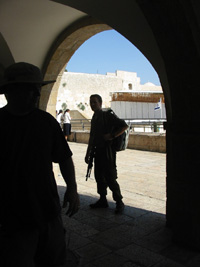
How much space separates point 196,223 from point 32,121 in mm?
1925

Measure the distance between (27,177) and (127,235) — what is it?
1903mm

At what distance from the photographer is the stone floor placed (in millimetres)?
2584

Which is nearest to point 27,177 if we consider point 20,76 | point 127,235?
point 20,76

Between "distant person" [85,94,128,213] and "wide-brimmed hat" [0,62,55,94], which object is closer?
"wide-brimmed hat" [0,62,55,94]

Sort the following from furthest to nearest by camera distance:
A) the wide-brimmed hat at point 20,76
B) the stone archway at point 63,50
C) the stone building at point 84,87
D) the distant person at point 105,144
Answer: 1. the stone building at point 84,87
2. the stone archway at point 63,50
3. the distant person at point 105,144
4. the wide-brimmed hat at point 20,76

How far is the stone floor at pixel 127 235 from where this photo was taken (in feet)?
8.48

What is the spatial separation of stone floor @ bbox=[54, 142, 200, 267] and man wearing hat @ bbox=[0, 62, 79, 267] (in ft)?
3.43

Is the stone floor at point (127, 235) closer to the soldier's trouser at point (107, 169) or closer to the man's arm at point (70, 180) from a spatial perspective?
the soldier's trouser at point (107, 169)

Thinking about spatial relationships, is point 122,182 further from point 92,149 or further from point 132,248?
point 132,248

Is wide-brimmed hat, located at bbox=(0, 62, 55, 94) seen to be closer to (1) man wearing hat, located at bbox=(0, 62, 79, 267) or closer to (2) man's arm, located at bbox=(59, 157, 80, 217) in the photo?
(1) man wearing hat, located at bbox=(0, 62, 79, 267)

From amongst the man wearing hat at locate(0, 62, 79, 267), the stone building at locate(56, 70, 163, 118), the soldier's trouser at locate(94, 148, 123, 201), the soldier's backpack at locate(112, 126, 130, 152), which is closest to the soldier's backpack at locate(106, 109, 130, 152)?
the soldier's backpack at locate(112, 126, 130, 152)

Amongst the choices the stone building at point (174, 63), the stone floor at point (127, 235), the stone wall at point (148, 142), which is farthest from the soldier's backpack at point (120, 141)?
the stone wall at point (148, 142)

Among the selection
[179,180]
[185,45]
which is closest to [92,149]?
[179,180]

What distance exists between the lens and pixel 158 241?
117 inches
